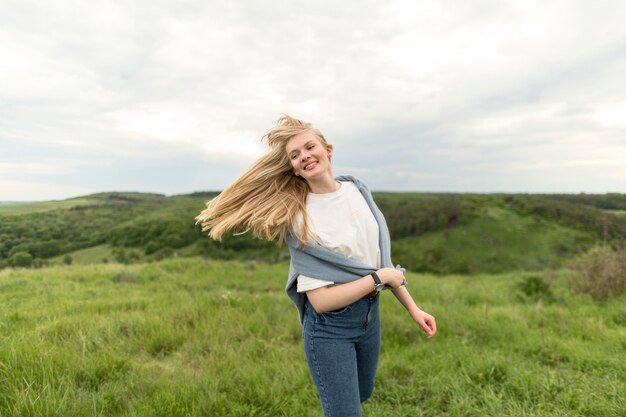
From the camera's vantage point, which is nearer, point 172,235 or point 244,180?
point 244,180

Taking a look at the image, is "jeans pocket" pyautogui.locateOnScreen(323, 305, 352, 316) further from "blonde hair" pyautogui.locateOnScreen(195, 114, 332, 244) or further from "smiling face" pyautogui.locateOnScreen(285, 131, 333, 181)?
"smiling face" pyautogui.locateOnScreen(285, 131, 333, 181)

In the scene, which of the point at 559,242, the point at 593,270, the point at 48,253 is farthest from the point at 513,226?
the point at 48,253

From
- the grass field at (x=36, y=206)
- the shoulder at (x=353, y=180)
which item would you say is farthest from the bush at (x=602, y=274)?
the grass field at (x=36, y=206)

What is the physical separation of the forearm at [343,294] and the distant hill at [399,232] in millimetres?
1540

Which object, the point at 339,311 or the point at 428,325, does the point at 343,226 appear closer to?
the point at 339,311

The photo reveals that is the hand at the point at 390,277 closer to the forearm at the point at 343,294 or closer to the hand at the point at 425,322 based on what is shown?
the forearm at the point at 343,294

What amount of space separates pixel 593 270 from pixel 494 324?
411 centimetres

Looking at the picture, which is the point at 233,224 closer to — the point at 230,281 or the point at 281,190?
the point at 281,190

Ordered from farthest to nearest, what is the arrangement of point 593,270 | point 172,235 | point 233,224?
1. point 172,235
2. point 593,270
3. point 233,224

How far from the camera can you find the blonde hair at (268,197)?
217cm

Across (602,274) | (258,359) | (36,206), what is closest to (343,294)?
(258,359)

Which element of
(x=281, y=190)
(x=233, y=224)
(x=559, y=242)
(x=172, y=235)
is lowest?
(x=559, y=242)

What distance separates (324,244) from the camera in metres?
2.07

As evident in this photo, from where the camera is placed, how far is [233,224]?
7.62ft
